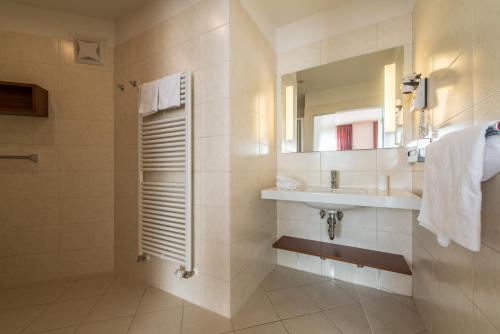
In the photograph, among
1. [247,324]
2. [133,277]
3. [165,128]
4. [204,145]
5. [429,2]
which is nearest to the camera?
[429,2]

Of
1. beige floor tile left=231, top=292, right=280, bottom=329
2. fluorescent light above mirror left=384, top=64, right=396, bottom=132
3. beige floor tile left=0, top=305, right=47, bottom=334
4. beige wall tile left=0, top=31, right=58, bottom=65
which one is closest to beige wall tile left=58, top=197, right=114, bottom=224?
beige floor tile left=0, top=305, right=47, bottom=334

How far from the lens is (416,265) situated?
4.64 ft

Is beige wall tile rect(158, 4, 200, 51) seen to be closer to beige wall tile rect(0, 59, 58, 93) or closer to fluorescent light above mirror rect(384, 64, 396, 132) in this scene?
beige wall tile rect(0, 59, 58, 93)

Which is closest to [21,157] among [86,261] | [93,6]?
[86,261]

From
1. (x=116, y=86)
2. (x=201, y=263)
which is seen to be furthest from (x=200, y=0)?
(x=201, y=263)

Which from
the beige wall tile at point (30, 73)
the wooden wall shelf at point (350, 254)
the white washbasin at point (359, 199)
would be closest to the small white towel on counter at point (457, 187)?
the white washbasin at point (359, 199)

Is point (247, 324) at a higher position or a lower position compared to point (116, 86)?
lower

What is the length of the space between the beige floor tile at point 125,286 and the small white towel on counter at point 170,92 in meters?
1.51

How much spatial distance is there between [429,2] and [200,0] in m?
1.45

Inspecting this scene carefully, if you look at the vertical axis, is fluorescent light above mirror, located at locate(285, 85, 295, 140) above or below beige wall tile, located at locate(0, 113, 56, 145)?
above

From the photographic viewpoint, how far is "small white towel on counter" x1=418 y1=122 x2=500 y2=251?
56 centimetres

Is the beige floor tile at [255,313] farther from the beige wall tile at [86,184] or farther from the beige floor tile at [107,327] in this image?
the beige wall tile at [86,184]

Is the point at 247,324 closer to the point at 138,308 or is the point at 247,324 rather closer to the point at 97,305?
the point at 138,308

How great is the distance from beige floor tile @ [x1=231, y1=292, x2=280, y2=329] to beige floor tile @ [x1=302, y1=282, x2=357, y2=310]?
0.35 metres
